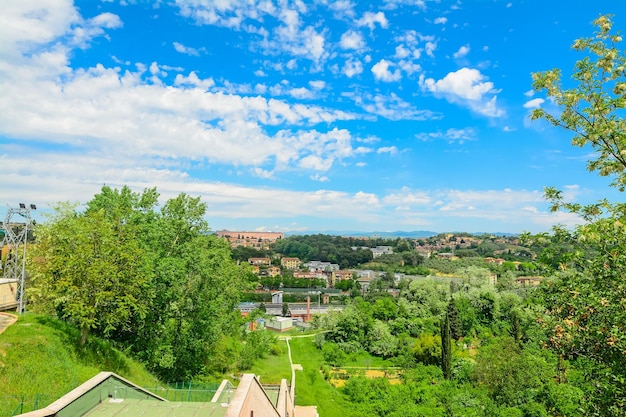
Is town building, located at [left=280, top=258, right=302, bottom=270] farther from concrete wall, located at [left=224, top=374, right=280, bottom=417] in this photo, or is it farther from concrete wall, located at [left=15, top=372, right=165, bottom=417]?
concrete wall, located at [left=15, top=372, right=165, bottom=417]

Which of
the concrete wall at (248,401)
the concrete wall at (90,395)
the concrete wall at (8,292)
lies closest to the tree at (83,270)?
the concrete wall at (90,395)

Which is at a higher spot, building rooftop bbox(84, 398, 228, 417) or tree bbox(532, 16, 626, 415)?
tree bbox(532, 16, 626, 415)

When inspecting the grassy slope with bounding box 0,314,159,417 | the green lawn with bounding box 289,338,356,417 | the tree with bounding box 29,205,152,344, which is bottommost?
the green lawn with bounding box 289,338,356,417

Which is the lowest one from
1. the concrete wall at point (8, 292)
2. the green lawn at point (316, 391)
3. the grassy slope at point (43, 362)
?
the green lawn at point (316, 391)

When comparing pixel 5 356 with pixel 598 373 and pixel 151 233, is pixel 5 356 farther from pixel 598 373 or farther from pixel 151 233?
pixel 598 373

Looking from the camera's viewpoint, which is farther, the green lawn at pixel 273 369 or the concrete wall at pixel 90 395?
the green lawn at pixel 273 369

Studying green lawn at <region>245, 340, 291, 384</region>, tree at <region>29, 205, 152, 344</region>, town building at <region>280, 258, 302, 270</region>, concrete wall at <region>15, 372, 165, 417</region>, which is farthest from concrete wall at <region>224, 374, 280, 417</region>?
town building at <region>280, 258, 302, 270</region>

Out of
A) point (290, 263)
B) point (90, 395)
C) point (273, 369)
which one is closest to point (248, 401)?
point (90, 395)

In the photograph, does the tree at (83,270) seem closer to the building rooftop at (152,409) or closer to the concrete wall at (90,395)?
the concrete wall at (90,395)
